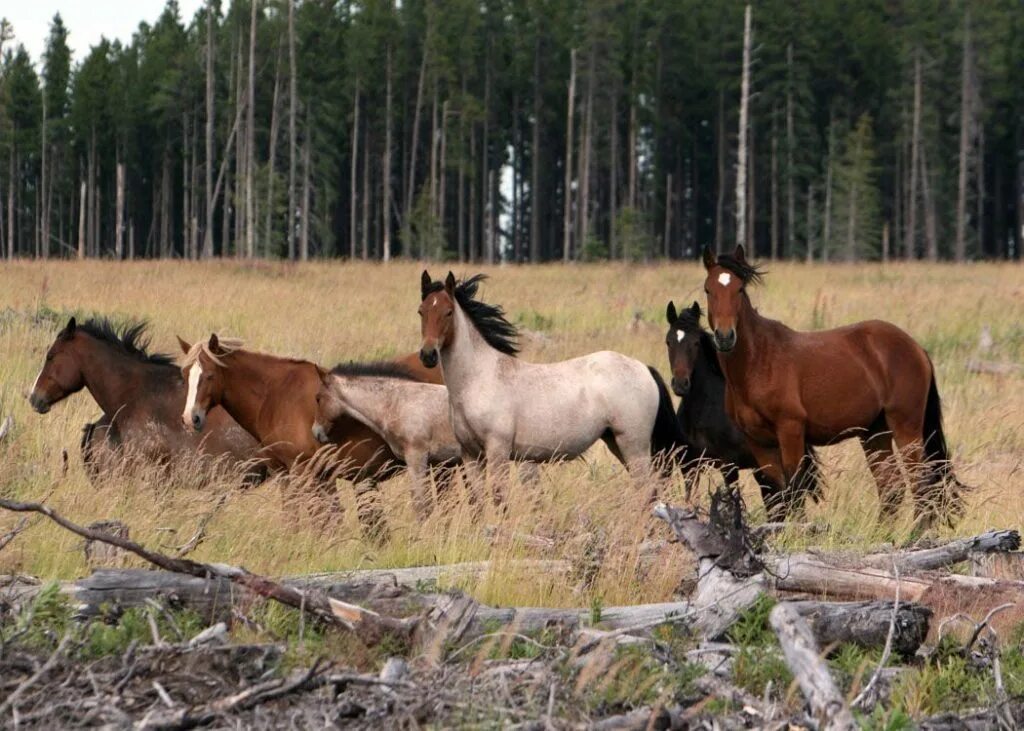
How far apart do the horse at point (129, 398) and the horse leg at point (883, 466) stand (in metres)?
4.36

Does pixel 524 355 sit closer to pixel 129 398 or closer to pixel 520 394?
pixel 129 398

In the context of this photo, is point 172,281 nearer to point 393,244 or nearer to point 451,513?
point 451,513

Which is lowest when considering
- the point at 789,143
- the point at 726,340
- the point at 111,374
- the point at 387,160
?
the point at 111,374

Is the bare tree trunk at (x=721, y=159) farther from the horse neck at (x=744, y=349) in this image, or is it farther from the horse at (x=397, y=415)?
the horse at (x=397, y=415)

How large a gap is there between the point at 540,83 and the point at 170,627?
6563 cm

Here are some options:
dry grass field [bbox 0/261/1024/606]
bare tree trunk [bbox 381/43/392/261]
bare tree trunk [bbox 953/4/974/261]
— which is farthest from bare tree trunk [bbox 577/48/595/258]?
dry grass field [bbox 0/261/1024/606]

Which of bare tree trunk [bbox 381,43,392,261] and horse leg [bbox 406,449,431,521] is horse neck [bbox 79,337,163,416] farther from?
bare tree trunk [bbox 381,43,392,261]

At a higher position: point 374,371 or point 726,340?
point 726,340

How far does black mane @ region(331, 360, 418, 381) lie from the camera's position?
33.3ft

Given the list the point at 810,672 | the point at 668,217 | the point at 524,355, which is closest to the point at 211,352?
the point at 810,672

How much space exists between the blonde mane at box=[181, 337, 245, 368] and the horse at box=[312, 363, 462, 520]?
0.68m

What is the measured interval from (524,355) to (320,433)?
914 cm

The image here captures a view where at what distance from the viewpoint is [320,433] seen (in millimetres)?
9805

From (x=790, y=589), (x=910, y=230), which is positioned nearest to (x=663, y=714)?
(x=790, y=589)
